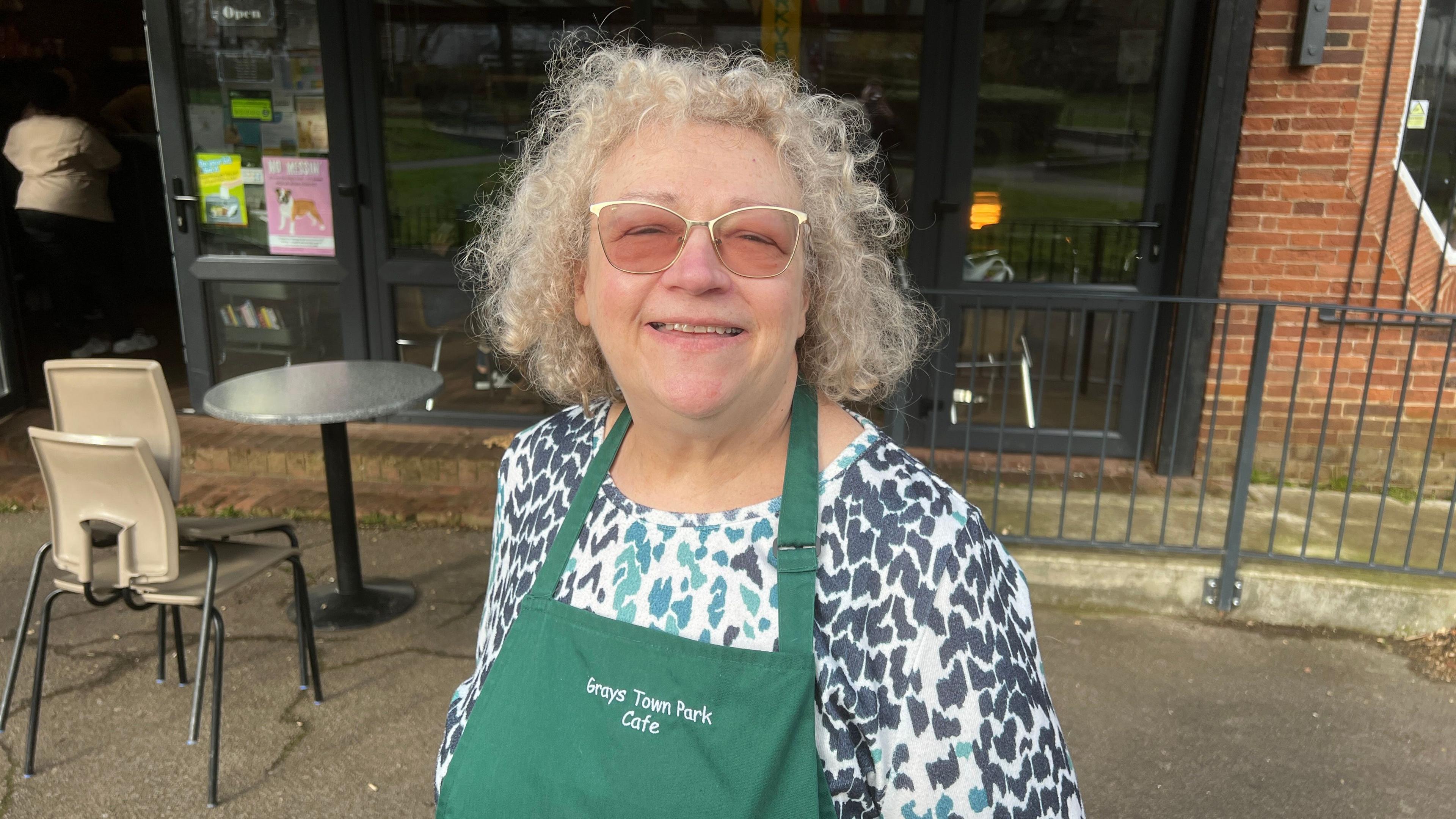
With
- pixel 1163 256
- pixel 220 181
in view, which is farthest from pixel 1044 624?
pixel 220 181

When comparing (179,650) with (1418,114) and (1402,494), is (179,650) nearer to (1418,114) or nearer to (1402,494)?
(1402,494)

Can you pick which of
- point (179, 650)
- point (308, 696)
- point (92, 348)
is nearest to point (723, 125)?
point (308, 696)

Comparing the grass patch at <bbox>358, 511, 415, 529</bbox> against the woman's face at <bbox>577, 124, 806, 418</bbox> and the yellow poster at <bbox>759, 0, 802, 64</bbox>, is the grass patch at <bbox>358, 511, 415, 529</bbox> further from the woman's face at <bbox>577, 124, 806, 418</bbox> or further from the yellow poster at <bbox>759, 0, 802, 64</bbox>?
the woman's face at <bbox>577, 124, 806, 418</bbox>

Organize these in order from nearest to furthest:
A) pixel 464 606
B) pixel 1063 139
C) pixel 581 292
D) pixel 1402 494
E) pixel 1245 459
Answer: pixel 581 292, pixel 1245 459, pixel 464 606, pixel 1402 494, pixel 1063 139

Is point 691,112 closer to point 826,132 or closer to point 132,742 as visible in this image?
point 826,132

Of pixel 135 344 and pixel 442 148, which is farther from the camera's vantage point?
pixel 135 344

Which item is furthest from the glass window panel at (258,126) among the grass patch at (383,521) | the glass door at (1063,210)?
the glass door at (1063,210)

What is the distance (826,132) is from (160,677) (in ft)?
9.95

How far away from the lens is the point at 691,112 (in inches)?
51.9

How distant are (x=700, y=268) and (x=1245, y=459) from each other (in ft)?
10.5

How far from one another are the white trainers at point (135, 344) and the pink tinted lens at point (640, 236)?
22.0 feet

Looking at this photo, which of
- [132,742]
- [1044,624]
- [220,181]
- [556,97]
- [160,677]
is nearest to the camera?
[556,97]

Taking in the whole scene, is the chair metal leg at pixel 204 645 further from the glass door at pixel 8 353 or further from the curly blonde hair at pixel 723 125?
the glass door at pixel 8 353

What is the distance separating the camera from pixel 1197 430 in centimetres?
460
